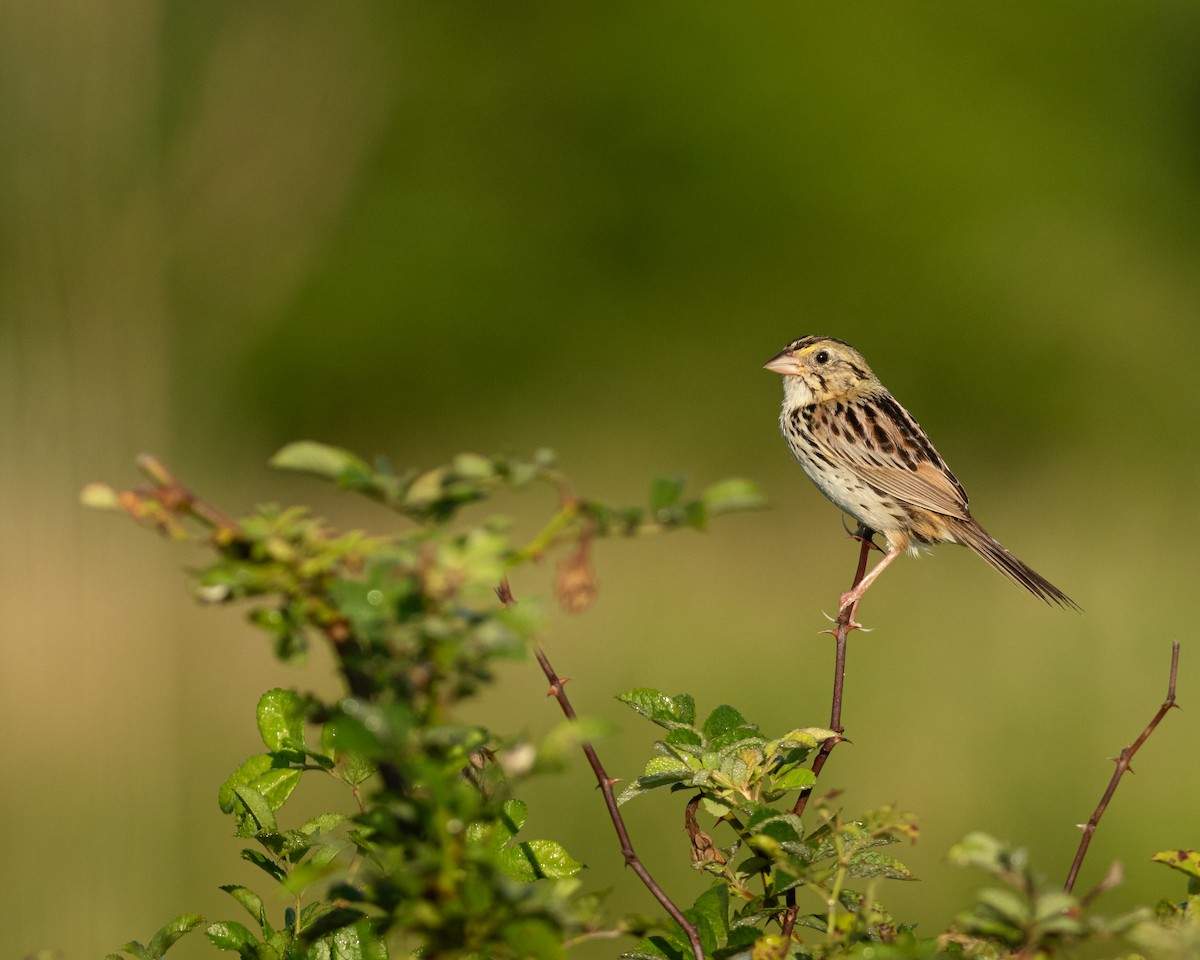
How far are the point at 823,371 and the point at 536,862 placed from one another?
2695 millimetres

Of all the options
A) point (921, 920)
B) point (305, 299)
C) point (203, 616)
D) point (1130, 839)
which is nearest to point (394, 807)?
point (921, 920)

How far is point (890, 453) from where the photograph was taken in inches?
138

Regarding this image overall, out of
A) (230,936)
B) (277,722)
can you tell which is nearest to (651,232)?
(277,722)

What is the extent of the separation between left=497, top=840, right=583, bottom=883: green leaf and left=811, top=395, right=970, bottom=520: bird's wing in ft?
7.65

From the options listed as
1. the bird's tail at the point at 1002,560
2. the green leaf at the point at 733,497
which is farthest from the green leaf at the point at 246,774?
the bird's tail at the point at 1002,560

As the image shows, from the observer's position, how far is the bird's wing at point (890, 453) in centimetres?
345

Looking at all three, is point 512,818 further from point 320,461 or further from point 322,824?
point 320,461

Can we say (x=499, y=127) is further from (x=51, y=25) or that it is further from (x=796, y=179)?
(x=51, y=25)

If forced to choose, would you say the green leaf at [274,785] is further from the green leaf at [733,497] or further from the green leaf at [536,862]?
the green leaf at [733,497]

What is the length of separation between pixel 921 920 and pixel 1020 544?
343 cm

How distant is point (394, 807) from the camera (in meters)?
0.79

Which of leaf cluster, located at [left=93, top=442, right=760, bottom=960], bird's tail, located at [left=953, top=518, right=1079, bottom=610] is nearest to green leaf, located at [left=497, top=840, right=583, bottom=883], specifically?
leaf cluster, located at [left=93, top=442, right=760, bottom=960]

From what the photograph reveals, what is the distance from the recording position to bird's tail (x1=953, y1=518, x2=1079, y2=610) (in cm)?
332

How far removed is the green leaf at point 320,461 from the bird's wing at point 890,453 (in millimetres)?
2698
